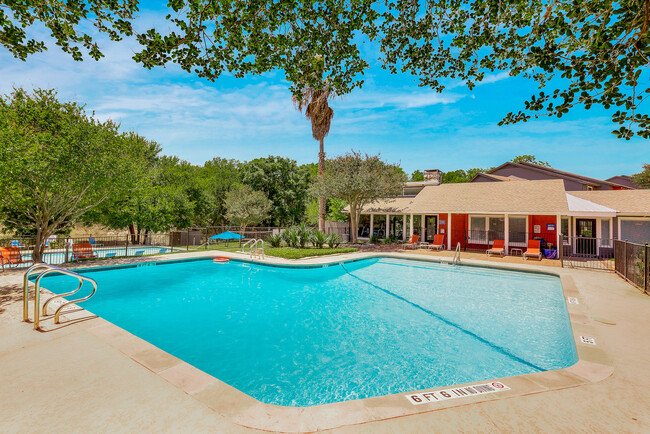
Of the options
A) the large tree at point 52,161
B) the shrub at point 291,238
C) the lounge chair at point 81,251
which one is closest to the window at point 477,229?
the shrub at point 291,238

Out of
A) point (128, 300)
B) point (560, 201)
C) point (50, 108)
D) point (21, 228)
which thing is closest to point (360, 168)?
point (560, 201)

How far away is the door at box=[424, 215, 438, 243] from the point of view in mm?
23250

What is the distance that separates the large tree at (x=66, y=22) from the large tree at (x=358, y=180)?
1720 cm

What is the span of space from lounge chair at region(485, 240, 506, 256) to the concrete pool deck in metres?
14.0

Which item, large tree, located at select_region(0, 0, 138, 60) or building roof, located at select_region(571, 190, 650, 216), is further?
building roof, located at select_region(571, 190, 650, 216)

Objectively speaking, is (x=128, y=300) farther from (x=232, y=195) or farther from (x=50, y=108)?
(x=232, y=195)

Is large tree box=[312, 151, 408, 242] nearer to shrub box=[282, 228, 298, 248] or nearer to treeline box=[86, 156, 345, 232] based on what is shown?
shrub box=[282, 228, 298, 248]

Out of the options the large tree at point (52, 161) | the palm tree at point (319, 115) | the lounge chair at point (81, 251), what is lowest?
the lounge chair at point (81, 251)

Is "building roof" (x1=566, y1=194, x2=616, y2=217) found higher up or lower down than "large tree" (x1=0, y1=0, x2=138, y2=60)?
lower down

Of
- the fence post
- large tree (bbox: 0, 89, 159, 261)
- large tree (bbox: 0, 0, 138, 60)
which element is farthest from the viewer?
large tree (bbox: 0, 89, 159, 261)

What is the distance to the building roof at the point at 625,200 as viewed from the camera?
1703cm

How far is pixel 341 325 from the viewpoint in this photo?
7.66m

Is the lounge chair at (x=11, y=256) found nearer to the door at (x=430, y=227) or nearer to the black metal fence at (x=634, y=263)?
the black metal fence at (x=634, y=263)

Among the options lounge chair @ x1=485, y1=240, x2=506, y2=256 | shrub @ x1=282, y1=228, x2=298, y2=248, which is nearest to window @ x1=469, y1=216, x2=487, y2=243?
lounge chair @ x1=485, y1=240, x2=506, y2=256
